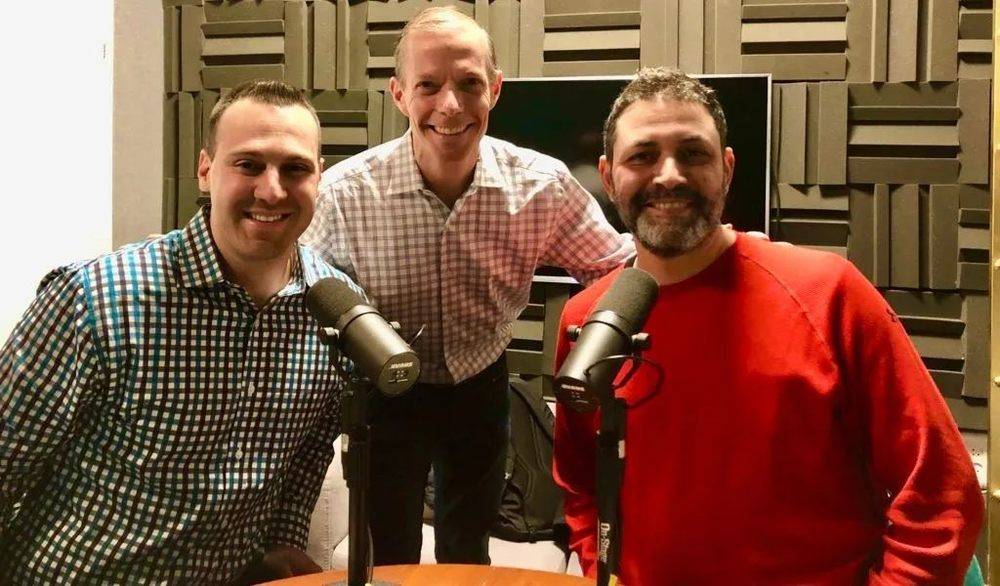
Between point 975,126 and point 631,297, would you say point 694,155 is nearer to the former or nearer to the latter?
point 631,297

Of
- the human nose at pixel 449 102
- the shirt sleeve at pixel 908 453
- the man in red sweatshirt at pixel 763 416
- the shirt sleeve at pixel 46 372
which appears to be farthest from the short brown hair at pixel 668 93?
the shirt sleeve at pixel 46 372

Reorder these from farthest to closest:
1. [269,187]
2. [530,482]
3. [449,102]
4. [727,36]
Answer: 1. [727,36]
2. [530,482]
3. [449,102]
4. [269,187]

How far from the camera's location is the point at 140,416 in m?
1.47

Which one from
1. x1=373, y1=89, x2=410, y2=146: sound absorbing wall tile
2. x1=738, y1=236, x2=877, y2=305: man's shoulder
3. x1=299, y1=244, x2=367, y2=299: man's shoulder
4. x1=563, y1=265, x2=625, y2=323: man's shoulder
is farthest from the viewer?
x1=373, y1=89, x2=410, y2=146: sound absorbing wall tile

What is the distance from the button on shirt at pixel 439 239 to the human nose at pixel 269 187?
0.47 m

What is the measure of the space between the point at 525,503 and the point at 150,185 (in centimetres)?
233

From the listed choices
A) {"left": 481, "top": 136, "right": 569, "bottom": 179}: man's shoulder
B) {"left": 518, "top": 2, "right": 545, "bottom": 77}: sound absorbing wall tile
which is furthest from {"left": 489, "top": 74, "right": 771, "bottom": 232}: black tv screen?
{"left": 481, "top": 136, "right": 569, "bottom": 179}: man's shoulder

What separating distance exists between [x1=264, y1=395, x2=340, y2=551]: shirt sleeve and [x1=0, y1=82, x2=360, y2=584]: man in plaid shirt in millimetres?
79

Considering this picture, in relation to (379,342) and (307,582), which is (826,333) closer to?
(379,342)

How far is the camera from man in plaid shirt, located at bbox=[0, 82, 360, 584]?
1428 millimetres

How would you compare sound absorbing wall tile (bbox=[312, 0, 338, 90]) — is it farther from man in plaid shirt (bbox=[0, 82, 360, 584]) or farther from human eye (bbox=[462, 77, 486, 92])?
man in plaid shirt (bbox=[0, 82, 360, 584])

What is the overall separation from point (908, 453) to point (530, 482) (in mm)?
1663

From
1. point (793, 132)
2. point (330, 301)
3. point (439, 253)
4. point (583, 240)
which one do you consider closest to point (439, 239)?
point (439, 253)

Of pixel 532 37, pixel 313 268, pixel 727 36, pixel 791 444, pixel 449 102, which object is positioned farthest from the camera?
pixel 532 37
